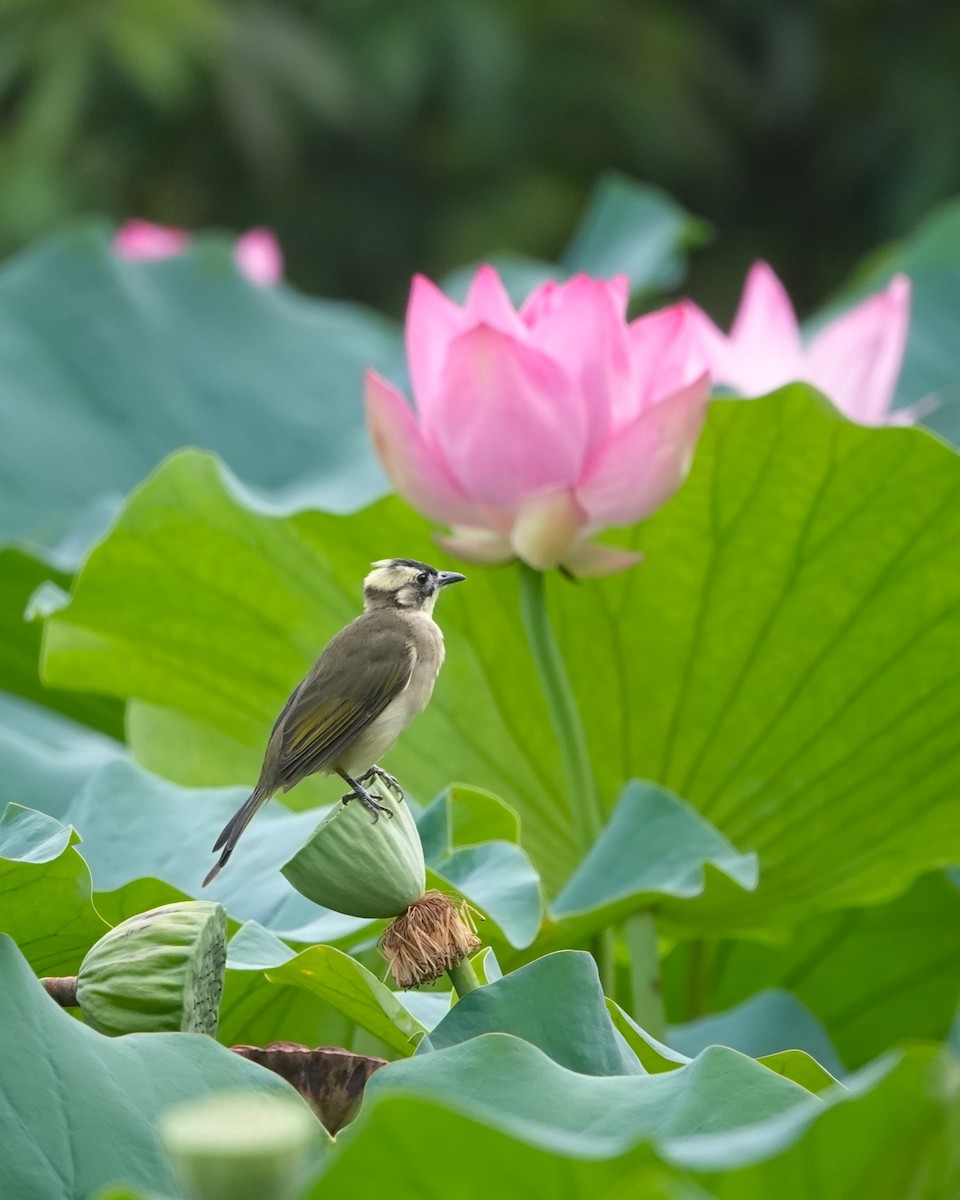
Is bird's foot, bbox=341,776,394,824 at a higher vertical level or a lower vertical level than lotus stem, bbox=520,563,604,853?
lower

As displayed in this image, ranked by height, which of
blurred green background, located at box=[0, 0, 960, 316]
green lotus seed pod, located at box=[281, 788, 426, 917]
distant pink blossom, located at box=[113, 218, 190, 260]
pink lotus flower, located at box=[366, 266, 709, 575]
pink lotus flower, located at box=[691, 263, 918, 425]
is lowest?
green lotus seed pod, located at box=[281, 788, 426, 917]

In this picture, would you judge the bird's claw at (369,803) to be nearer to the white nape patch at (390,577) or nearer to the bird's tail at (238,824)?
the bird's tail at (238,824)

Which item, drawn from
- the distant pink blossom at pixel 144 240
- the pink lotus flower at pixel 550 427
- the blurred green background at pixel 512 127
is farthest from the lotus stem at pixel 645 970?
the blurred green background at pixel 512 127

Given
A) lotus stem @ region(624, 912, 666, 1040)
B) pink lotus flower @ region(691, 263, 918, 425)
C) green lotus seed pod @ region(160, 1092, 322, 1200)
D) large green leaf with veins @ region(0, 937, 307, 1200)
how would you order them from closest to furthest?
green lotus seed pod @ region(160, 1092, 322, 1200) < large green leaf with veins @ region(0, 937, 307, 1200) < lotus stem @ region(624, 912, 666, 1040) < pink lotus flower @ region(691, 263, 918, 425)

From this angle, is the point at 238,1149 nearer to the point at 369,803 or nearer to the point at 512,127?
the point at 369,803

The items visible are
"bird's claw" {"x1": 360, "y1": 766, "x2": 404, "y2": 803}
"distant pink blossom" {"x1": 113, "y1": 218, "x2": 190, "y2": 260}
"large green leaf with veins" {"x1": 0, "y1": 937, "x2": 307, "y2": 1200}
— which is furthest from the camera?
"distant pink blossom" {"x1": 113, "y1": 218, "x2": 190, "y2": 260}

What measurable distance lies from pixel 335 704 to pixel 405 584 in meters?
0.11

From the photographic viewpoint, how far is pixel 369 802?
67cm

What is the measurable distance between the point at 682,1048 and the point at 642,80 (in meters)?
6.42

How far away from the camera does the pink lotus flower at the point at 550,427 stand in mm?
959

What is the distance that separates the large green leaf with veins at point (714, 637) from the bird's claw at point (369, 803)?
1.24ft

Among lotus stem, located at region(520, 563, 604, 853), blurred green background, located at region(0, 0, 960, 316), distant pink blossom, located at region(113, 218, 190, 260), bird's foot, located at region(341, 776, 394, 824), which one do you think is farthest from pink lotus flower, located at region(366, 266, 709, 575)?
blurred green background, located at region(0, 0, 960, 316)

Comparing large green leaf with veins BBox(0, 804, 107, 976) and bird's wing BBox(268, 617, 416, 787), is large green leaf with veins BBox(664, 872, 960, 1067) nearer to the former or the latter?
bird's wing BBox(268, 617, 416, 787)

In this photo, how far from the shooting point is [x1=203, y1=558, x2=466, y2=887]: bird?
80cm
